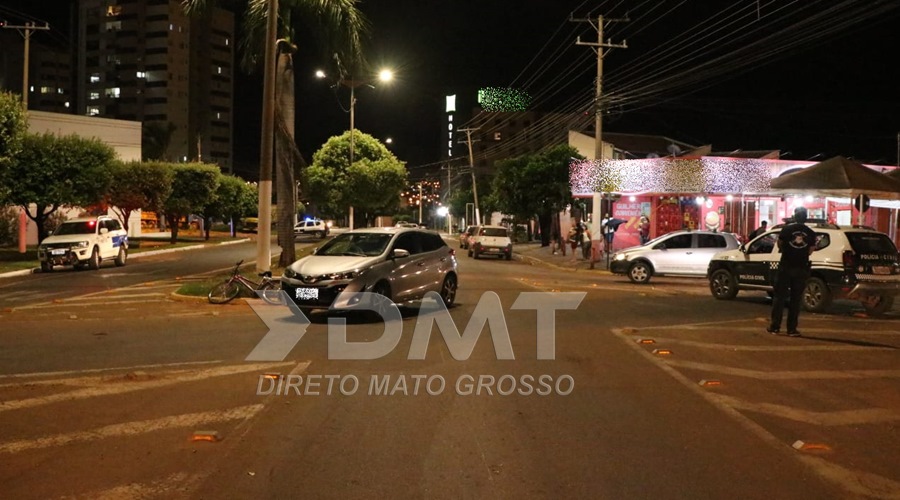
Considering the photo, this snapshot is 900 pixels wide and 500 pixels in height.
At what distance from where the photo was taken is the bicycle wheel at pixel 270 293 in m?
16.1

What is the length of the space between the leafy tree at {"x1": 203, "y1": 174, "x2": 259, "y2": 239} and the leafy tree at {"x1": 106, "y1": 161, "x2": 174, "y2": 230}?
737 centimetres

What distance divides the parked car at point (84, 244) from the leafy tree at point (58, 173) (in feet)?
12.3

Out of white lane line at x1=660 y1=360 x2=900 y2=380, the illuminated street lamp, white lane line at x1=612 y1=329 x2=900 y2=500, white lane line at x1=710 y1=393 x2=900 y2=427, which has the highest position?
the illuminated street lamp

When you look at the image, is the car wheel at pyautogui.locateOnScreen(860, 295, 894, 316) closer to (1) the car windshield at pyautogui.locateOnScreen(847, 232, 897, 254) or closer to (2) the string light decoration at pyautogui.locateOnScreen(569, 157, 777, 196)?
(1) the car windshield at pyautogui.locateOnScreen(847, 232, 897, 254)

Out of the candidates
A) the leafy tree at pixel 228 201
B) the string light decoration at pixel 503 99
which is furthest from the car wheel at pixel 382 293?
the string light decoration at pixel 503 99

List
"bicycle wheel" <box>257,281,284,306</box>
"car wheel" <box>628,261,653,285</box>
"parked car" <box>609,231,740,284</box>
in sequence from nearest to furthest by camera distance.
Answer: "bicycle wheel" <box>257,281,284,306</box> → "parked car" <box>609,231,740,284</box> → "car wheel" <box>628,261,653,285</box>

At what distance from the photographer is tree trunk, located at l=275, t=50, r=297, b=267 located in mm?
21438

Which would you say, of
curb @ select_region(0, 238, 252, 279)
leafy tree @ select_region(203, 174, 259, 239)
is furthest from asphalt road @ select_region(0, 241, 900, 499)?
leafy tree @ select_region(203, 174, 259, 239)

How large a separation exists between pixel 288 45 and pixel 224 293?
801 cm

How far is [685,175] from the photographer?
1308 inches

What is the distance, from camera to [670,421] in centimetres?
724

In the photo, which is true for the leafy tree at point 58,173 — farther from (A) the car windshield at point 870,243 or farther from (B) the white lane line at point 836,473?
(B) the white lane line at point 836,473

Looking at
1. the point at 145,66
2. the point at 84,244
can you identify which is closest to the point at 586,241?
the point at 84,244

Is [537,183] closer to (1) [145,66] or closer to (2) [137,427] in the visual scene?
(2) [137,427]
